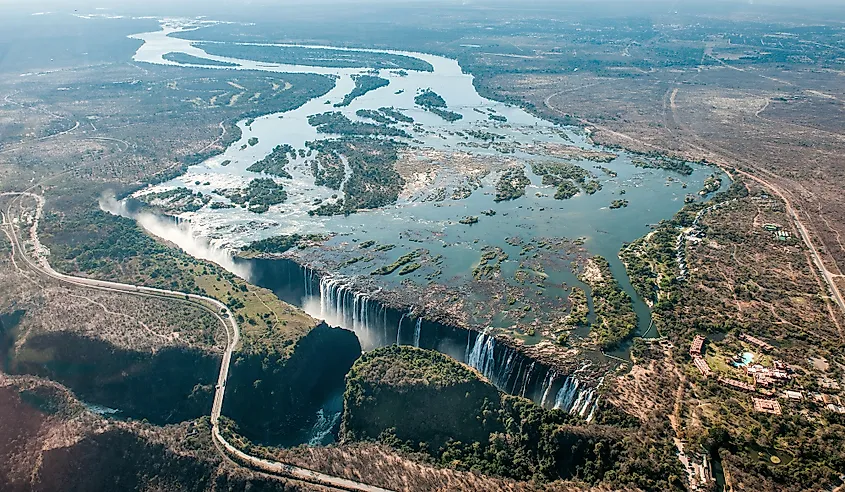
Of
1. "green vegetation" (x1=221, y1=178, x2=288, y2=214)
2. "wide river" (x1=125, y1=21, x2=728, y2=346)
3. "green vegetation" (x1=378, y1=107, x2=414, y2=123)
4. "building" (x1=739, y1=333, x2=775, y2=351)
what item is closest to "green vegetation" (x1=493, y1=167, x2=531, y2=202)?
"wide river" (x1=125, y1=21, x2=728, y2=346)

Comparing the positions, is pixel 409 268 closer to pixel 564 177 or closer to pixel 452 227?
pixel 452 227


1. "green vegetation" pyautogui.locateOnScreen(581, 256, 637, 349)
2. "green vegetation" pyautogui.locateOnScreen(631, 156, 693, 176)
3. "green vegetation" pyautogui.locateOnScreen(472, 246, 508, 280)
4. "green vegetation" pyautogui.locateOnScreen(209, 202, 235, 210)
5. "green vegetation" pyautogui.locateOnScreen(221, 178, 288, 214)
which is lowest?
"green vegetation" pyautogui.locateOnScreen(209, 202, 235, 210)

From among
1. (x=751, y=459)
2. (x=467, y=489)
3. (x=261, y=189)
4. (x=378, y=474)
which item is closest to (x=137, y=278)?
(x=261, y=189)

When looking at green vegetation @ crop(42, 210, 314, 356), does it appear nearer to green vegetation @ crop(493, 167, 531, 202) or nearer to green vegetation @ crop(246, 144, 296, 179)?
green vegetation @ crop(246, 144, 296, 179)

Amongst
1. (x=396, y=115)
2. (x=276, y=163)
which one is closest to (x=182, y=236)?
(x=276, y=163)

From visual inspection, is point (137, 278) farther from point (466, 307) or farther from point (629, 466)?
point (629, 466)

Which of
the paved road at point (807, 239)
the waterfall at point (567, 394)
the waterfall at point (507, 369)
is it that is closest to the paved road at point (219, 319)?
the waterfall at point (507, 369)
